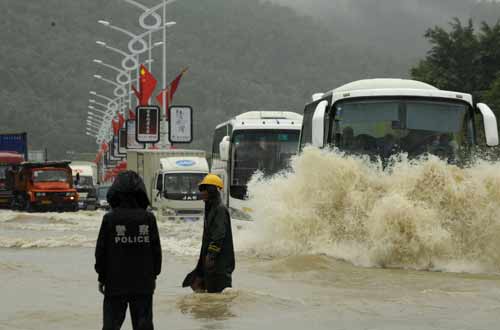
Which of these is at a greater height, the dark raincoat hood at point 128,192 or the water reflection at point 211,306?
the dark raincoat hood at point 128,192

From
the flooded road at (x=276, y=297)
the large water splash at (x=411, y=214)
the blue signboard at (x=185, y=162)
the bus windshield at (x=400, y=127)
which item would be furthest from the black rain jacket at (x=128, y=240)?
the blue signboard at (x=185, y=162)

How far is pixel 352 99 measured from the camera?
19.3 meters

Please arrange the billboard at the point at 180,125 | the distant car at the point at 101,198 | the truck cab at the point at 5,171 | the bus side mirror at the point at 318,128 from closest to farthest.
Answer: the bus side mirror at the point at 318,128, the billboard at the point at 180,125, the truck cab at the point at 5,171, the distant car at the point at 101,198

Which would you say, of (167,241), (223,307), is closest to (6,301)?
(223,307)

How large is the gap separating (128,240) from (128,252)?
9cm

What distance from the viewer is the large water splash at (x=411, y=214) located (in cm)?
1789

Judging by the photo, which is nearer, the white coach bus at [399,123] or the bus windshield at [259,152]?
the white coach bus at [399,123]

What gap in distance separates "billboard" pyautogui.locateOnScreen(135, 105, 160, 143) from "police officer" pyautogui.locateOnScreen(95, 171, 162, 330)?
38947mm

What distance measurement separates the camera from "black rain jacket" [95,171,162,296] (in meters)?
8.31

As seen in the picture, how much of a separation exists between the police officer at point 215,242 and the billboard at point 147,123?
117ft

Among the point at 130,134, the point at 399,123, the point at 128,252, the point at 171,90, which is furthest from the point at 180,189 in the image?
the point at 128,252

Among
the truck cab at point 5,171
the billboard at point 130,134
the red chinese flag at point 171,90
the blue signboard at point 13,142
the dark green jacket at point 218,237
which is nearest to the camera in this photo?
the dark green jacket at point 218,237

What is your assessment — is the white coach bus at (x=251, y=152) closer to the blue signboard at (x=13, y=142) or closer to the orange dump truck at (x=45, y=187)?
the orange dump truck at (x=45, y=187)

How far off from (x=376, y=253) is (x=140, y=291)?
10.1 m
